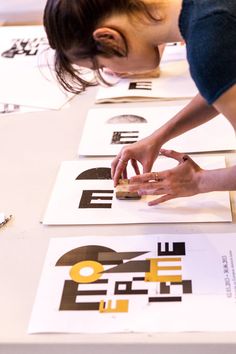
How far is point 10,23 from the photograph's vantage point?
5.99 ft

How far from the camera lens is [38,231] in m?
0.84

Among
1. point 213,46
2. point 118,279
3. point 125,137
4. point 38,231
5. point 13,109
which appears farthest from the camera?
point 13,109

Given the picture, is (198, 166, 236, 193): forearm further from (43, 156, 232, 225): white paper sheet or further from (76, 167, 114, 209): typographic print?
(76, 167, 114, 209): typographic print

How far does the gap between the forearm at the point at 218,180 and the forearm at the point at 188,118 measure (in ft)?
0.48

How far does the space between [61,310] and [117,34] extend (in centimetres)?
37

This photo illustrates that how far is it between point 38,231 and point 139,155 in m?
0.23

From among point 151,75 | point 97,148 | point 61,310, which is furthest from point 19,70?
point 61,310

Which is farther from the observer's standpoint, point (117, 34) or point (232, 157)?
point (232, 157)

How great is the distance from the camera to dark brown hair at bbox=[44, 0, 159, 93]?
0.69 metres

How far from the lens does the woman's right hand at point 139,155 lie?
0.93 meters

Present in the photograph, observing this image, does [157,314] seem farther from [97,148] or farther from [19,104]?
[19,104]

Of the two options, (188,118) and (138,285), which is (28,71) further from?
(138,285)

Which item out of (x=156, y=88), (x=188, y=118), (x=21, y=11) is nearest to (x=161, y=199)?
(x=188, y=118)

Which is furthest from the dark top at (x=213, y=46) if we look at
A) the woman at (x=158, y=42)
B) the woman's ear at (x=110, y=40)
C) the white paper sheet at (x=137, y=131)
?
the white paper sheet at (x=137, y=131)
